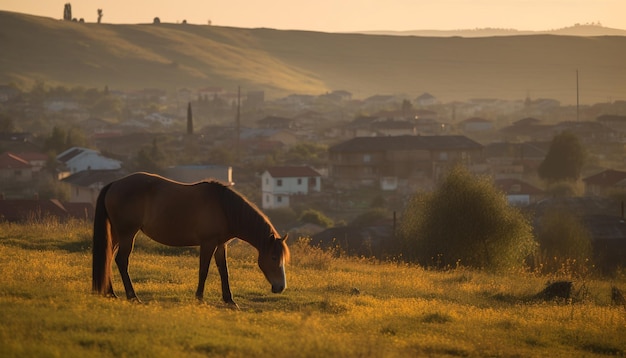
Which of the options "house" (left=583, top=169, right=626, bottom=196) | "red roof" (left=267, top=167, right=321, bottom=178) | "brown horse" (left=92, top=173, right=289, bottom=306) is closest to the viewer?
"brown horse" (left=92, top=173, right=289, bottom=306)

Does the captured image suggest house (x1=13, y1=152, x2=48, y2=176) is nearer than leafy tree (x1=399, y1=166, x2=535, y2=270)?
No

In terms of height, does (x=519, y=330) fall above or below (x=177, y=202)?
below

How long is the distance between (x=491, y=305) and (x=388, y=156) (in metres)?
76.6

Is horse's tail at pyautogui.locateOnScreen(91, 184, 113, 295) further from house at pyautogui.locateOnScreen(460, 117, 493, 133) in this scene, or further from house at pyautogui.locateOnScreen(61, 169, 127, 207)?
house at pyautogui.locateOnScreen(460, 117, 493, 133)

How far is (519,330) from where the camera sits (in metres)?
15.9

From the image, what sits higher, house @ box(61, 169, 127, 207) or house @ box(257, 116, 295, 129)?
house @ box(257, 116, 295, 129)

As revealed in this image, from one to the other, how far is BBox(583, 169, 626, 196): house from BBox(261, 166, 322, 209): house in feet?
84.3

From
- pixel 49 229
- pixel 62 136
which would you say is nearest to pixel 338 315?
pixel 49 229

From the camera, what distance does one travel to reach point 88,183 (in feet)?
257

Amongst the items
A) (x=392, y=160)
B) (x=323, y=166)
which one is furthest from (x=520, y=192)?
(x=323, y=166)

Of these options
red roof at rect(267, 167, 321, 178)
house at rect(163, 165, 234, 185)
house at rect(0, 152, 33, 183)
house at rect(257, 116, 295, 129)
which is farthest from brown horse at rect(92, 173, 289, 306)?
house at rect(257, 116, 295, 129)

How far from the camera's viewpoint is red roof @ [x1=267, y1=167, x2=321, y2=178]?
8450 cm

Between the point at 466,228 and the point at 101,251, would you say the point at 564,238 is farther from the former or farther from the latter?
the point at 101,251

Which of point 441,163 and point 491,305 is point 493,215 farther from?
point 441,163
